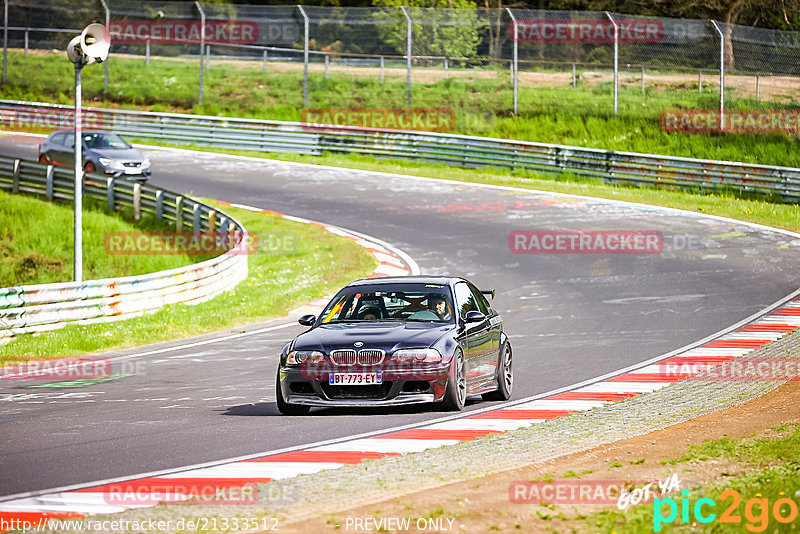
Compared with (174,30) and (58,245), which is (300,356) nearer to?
(58,245)

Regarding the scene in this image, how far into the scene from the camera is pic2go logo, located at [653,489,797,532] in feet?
20.7

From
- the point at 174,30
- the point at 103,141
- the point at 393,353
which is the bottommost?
the point at 103,141

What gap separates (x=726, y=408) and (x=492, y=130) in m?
28.3

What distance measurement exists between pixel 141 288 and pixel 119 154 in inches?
624

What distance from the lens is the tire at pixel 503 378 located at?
39.4ft

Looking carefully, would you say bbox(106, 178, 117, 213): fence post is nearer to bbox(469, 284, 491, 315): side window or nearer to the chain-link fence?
the chain-link fence

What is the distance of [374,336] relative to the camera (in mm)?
10758

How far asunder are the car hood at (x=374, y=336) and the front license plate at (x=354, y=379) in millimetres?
241

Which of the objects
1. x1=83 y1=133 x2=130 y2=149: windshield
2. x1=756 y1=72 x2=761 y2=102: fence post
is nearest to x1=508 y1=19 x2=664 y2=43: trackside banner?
x1=756 y1=72 x2=761 y2=102: fence post

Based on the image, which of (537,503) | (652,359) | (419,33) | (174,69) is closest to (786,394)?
(652,359)

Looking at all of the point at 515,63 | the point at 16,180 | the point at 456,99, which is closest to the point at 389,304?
the point at 16,180

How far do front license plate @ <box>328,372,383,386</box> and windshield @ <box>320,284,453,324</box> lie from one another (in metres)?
1.13

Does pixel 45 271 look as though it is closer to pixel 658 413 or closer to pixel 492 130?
pixel 492 130

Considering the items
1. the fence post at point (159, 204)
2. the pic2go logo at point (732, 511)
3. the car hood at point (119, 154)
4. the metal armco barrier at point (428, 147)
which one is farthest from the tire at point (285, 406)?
the car hood at point (119, 154)
